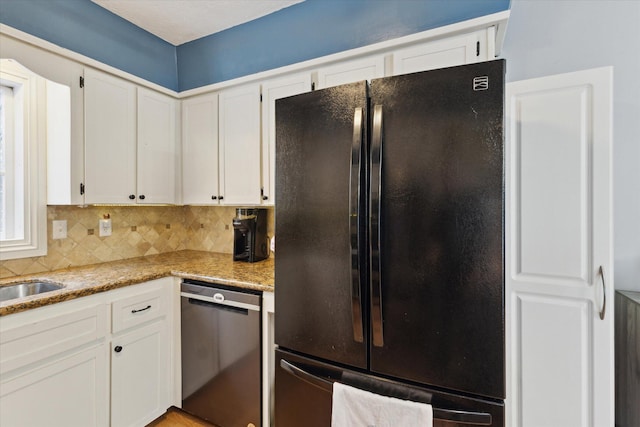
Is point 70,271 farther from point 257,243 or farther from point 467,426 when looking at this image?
point 467,426

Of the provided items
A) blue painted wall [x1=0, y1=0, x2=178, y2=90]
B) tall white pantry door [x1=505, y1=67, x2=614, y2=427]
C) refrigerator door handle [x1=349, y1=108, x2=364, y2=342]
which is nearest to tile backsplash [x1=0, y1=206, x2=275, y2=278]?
blue painted wall [x1=0, y1=0, x2=178, y2=90]

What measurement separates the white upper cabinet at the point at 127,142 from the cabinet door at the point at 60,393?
0.94m

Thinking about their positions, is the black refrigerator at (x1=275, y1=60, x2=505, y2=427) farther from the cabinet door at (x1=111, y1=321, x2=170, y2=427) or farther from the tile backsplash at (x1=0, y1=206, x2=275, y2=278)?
the tile backsplash at (x1=0, y1=206, x2=275, y2=278)

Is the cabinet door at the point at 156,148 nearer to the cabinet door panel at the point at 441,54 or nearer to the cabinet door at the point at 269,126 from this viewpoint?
the cabinet door at the point at 269,126

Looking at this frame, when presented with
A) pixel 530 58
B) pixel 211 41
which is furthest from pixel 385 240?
pixel 211 41

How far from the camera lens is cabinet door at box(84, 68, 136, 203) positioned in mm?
1899

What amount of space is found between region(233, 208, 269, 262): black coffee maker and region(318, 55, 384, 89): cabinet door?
1.00 m

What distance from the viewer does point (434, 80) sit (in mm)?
1029

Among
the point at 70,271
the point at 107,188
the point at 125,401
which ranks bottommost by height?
the point at 125,401

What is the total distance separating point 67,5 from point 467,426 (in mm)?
2954

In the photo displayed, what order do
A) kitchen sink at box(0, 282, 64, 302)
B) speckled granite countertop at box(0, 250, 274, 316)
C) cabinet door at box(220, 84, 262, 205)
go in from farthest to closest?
cabinet door at box(220, 84, 262, 205) → kitchen sink at box(0, 282, 64, 302) → speckled granite countertop at box(0, 250, 274, 316)

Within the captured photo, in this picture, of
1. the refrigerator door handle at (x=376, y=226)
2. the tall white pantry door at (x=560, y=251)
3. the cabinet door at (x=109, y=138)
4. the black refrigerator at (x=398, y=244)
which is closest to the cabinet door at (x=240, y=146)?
the cabinet door at (x=109, y=138)

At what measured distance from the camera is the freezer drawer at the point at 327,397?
0.98 metres

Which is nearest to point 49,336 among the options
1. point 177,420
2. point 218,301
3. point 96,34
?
point 218,301
